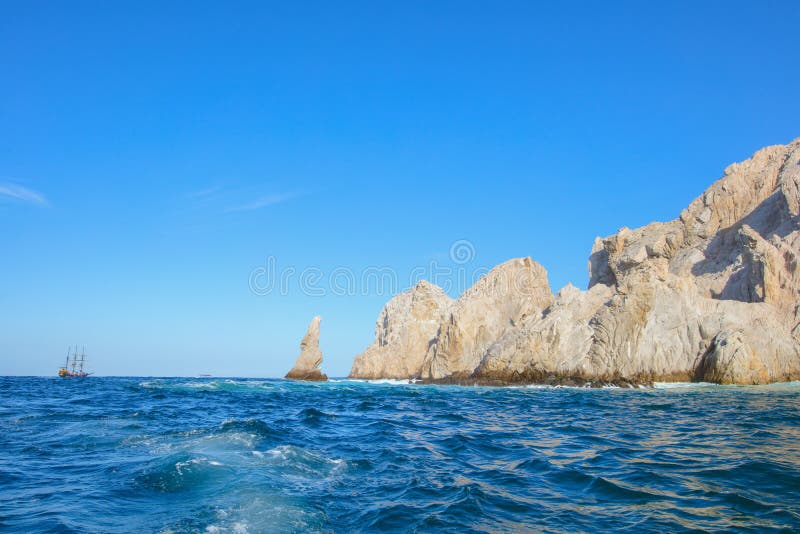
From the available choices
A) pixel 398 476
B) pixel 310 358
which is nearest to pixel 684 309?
pixel 398 476

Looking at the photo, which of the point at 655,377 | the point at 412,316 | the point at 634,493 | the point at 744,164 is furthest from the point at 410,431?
the point at 412,316

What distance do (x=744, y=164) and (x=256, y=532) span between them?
93540 mm

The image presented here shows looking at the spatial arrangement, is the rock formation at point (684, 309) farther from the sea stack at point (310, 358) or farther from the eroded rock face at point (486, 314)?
the sea stack at point (310, 358)

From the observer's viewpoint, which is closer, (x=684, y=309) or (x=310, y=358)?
(x=684, y=309)

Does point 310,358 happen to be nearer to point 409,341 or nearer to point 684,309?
point 409,341

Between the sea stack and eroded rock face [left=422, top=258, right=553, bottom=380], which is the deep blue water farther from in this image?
the sea stack

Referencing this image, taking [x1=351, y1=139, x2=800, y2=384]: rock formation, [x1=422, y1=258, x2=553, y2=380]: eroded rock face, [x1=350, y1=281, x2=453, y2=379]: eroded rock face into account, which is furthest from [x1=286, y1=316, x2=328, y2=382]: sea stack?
[x1=351, y1=139, x2=800, y2=384]: rock formation

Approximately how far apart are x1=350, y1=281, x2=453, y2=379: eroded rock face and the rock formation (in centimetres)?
1622

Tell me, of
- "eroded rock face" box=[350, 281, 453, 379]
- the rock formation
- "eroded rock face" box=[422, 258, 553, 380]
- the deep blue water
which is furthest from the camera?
"eroded rock face" box=[350, 281, 453, 379]

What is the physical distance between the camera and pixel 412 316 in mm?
110500

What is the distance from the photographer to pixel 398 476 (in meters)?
11.1

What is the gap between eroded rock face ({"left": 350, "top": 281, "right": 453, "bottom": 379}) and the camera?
108 metres

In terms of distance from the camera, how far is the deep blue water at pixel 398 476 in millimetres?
7938

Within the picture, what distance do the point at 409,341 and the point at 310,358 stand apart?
21.7m
